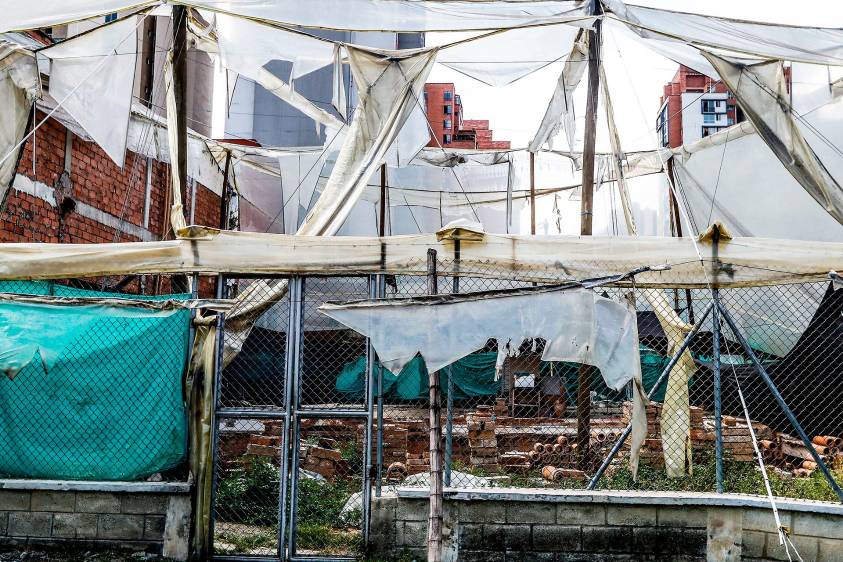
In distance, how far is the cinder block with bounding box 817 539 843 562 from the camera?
6.05m

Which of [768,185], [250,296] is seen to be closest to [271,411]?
[250,296]

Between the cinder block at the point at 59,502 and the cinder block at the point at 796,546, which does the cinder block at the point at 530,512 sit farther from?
the cinder block at the point at 59,502

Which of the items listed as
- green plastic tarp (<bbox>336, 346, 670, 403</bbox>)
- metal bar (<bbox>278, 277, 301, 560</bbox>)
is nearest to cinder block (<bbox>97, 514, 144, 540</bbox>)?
metal bar (<bbox>278, 277, 301, 560</bbox>)

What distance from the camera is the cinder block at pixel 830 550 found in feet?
19.8

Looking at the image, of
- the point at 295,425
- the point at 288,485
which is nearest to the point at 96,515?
the point at 288,485

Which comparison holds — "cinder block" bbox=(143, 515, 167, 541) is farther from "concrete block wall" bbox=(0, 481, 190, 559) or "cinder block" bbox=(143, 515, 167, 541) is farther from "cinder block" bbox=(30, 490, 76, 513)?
"cinder block" bbox=(30, 490, 76, 513)

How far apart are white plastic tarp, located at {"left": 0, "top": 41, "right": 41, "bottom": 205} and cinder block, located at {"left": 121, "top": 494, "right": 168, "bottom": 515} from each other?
149 inches

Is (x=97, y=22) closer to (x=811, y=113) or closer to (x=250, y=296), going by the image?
(x=250, y=296)

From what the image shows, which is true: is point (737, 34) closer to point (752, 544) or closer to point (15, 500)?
point (752, 544)

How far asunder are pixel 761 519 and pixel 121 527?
5.51 meters

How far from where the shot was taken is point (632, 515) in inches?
253

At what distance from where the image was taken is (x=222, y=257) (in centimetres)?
699

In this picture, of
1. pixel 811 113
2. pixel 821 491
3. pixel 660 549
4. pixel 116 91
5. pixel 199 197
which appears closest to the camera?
pixel 660 549

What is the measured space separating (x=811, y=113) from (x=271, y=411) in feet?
26.7
